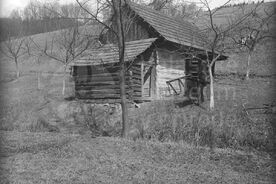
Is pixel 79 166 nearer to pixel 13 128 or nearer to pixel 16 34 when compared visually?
pixel 13 128

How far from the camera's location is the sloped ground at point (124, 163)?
5.23 metres

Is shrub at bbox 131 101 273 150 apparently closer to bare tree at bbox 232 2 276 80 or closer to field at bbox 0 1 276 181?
field at bbox 0 1 276 181

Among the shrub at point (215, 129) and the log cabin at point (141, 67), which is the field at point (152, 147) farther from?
the log cabin at point (141, 67)

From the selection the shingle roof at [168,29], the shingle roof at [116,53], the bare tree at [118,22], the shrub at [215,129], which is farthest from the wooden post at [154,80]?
the bare tree at [118,22]

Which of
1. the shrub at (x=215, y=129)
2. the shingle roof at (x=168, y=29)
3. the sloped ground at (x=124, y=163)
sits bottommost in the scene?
the sloped ground at (x=124, y=163)

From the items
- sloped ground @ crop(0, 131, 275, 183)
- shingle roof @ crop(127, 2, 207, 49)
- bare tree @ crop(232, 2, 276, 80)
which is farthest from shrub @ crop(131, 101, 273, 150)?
bare tree @ crop(232, 2, 276, 80)

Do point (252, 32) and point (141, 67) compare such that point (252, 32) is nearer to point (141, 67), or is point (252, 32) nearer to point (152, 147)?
point (141, 67)

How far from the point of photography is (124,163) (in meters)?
6.23

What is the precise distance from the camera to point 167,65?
17.8 metres

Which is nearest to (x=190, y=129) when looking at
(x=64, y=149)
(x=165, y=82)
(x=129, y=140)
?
(x=129, y=140)

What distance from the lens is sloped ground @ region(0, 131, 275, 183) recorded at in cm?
523

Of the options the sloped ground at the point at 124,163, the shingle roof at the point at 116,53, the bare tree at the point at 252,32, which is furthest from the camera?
the bare tree at the point at 252,32

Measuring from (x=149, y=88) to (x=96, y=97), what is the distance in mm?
3222

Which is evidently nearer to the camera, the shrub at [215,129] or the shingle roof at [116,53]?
the shrub at [215,129]
